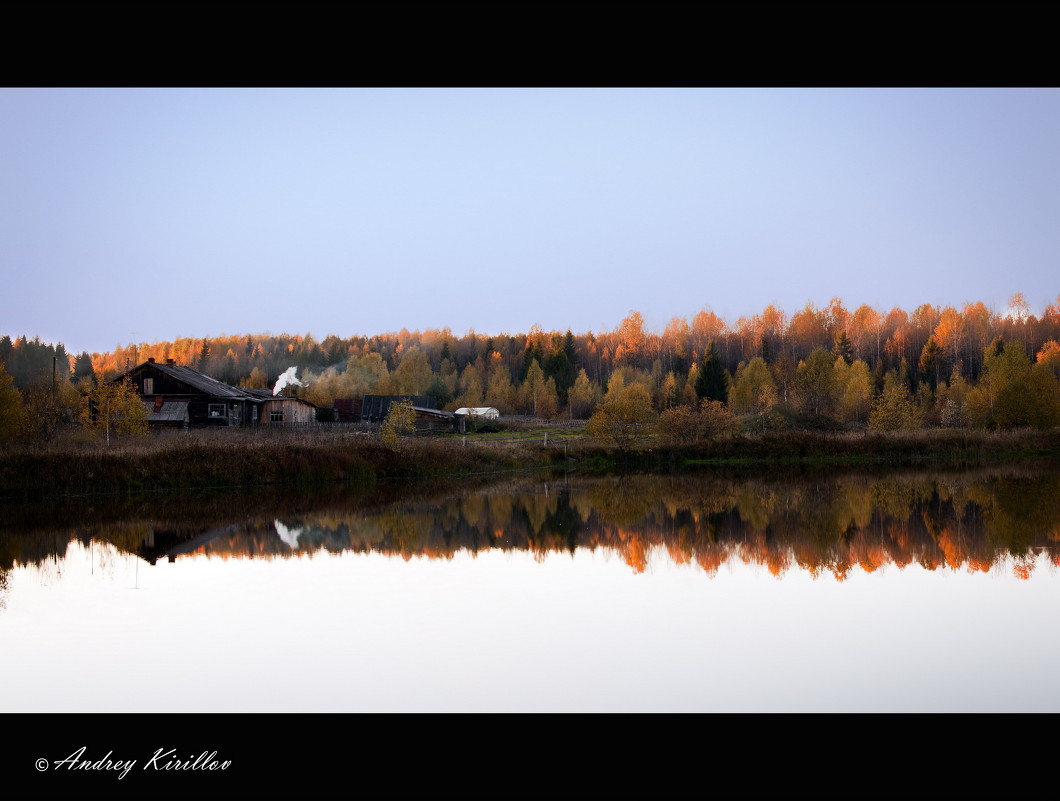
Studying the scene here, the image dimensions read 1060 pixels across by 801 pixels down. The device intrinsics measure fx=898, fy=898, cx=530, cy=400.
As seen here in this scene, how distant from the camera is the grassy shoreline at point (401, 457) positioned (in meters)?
24.0

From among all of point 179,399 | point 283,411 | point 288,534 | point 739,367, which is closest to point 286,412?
point 283,411

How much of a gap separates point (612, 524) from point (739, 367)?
59.6 m

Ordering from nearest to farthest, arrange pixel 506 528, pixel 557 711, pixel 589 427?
pixel 557 711
pixel 506 528
pixel 589 427

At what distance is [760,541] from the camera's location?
15.4m

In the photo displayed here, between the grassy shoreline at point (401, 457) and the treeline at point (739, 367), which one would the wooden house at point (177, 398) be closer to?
the grassy shoreline at point (401, 457)

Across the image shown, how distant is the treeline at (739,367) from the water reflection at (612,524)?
1692 cm

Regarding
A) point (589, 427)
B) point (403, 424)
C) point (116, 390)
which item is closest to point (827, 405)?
point (589, 427)

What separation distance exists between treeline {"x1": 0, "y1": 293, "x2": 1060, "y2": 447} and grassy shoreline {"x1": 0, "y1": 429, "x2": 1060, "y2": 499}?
311cm

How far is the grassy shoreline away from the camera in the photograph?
24.0 metres

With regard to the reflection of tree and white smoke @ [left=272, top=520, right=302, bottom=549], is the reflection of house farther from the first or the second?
white smoke @ [left=272, top=520, right=302, bottom=549]

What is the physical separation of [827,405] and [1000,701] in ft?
179
